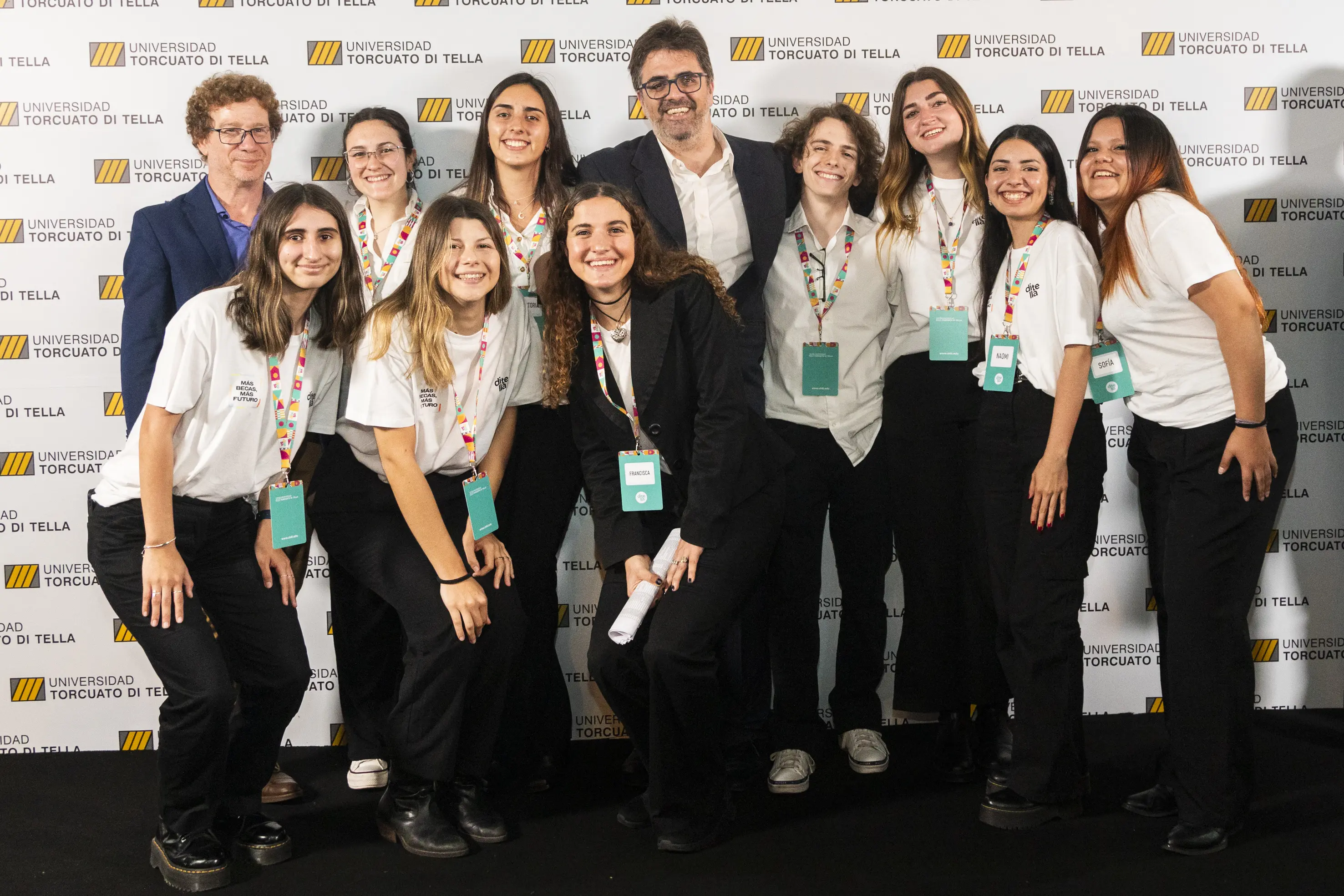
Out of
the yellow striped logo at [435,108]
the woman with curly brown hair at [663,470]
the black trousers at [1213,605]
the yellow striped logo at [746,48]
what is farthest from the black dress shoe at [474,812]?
the yellow striped logo at [746,48]

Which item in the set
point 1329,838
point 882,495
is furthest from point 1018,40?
point 1329,838

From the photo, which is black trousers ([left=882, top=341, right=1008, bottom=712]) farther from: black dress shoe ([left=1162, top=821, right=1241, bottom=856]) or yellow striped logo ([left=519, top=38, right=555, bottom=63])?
yellow striped logo ([left=519, top=38, right=555, bottom=63])

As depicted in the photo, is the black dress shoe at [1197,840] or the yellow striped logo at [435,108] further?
the yellow striped logo at [435,108]

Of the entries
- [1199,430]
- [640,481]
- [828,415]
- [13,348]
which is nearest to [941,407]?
[828,415]

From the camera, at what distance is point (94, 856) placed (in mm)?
2844

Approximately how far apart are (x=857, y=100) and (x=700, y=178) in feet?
2.51

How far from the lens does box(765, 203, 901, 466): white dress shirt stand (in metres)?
3.22

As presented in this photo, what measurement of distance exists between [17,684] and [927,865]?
314 cm

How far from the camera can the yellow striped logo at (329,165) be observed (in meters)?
3.61

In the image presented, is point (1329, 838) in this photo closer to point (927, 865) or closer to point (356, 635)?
point (927, 865)

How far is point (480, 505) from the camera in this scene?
284 centimetres

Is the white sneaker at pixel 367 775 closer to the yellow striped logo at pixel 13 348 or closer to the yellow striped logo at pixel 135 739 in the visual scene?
the yellow striped logo at pixel 135 739

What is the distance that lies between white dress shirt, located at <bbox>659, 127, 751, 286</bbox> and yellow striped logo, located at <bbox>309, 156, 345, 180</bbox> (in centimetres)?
115

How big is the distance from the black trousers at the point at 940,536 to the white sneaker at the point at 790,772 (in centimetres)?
37
